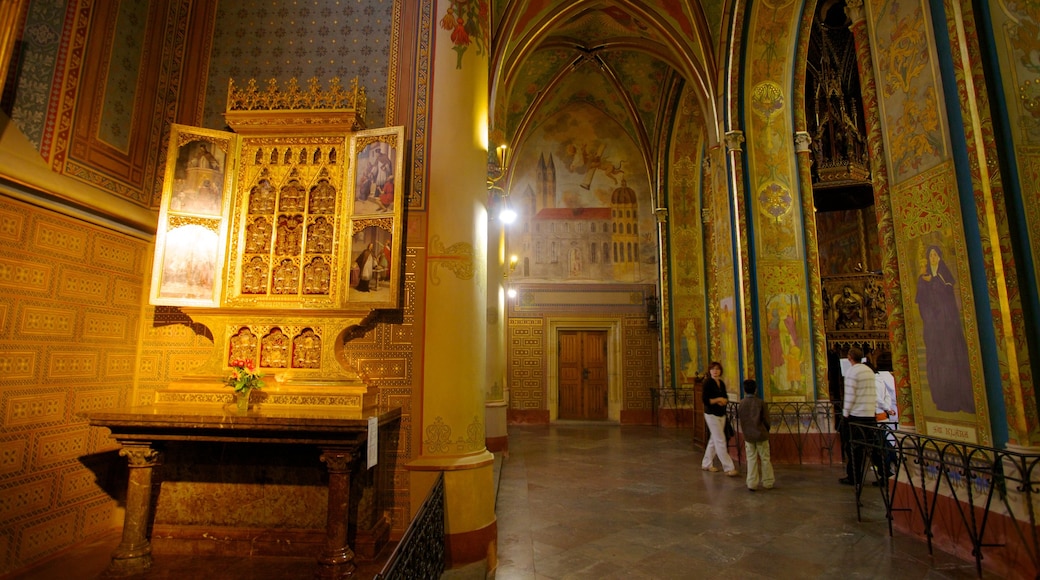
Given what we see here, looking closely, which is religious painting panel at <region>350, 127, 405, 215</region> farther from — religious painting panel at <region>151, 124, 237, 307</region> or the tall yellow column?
religious painting panel at <region>151, 124, 237, 307</region>

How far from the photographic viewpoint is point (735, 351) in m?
8.09

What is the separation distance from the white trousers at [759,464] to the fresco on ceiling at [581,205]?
8134 millimetres

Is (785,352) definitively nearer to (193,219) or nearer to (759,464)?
(759,464)

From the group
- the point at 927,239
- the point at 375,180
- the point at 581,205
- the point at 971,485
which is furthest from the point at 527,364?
the point at 971,485

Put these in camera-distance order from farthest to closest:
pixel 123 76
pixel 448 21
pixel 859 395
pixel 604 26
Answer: pixel 604 26 → pixel 859 395 → pixel 448 21 → pixel 123 76

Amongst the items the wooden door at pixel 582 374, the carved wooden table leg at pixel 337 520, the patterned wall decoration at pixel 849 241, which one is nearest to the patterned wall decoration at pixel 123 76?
the carved wooden table leg at pixel 337 520

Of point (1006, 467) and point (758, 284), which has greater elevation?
point (758, 284)

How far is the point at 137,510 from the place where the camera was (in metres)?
3.51

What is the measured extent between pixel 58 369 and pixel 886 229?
7019 millimetres

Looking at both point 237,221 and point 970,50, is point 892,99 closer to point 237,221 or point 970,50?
point 970,50

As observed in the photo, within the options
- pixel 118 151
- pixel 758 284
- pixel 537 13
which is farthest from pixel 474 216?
pixel 537 13

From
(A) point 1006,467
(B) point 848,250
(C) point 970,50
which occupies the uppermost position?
(B) point 848,250

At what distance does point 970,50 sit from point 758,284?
439cm

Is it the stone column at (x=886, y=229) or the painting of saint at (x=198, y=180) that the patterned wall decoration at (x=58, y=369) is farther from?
the stone column at (x=886, y=229)
